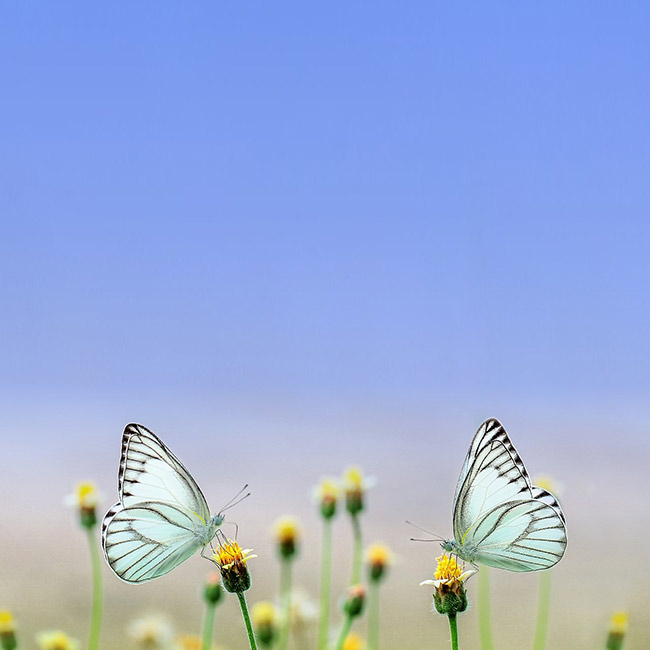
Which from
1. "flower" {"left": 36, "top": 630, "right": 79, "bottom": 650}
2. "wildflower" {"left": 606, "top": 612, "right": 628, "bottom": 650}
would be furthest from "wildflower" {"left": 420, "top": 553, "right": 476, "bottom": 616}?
"flower" {"left": 36, "top": 630, "right": 79, "bottom": 650}

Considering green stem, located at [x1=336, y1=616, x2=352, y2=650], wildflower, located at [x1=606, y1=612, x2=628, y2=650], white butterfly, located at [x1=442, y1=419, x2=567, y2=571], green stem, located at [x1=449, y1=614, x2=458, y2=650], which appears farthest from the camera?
wildflower, located at [x1=606, y1=612, x2=628, y2=650]

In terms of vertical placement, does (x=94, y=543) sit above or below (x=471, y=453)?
below

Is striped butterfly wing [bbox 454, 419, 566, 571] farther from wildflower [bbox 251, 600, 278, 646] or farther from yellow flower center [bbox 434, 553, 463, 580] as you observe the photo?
wildflower [bbox 251, 600, 278, 646]

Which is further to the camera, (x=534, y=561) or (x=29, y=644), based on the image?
(x=29, y=644)

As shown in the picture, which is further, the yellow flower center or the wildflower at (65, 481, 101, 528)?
the wildflower at (65, 481, 101, 528)

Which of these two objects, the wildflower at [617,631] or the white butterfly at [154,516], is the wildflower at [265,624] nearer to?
the white butterfly at [154,516]

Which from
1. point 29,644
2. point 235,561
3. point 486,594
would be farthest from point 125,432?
point 29,644

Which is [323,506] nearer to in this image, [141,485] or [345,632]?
[345,632]

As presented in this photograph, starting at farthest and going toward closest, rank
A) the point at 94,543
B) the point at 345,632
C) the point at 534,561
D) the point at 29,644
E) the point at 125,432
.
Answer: the point at 29,644 < the point at 94,543 < the point at 345,632 < the point at 125,432 < the point at 534,561
